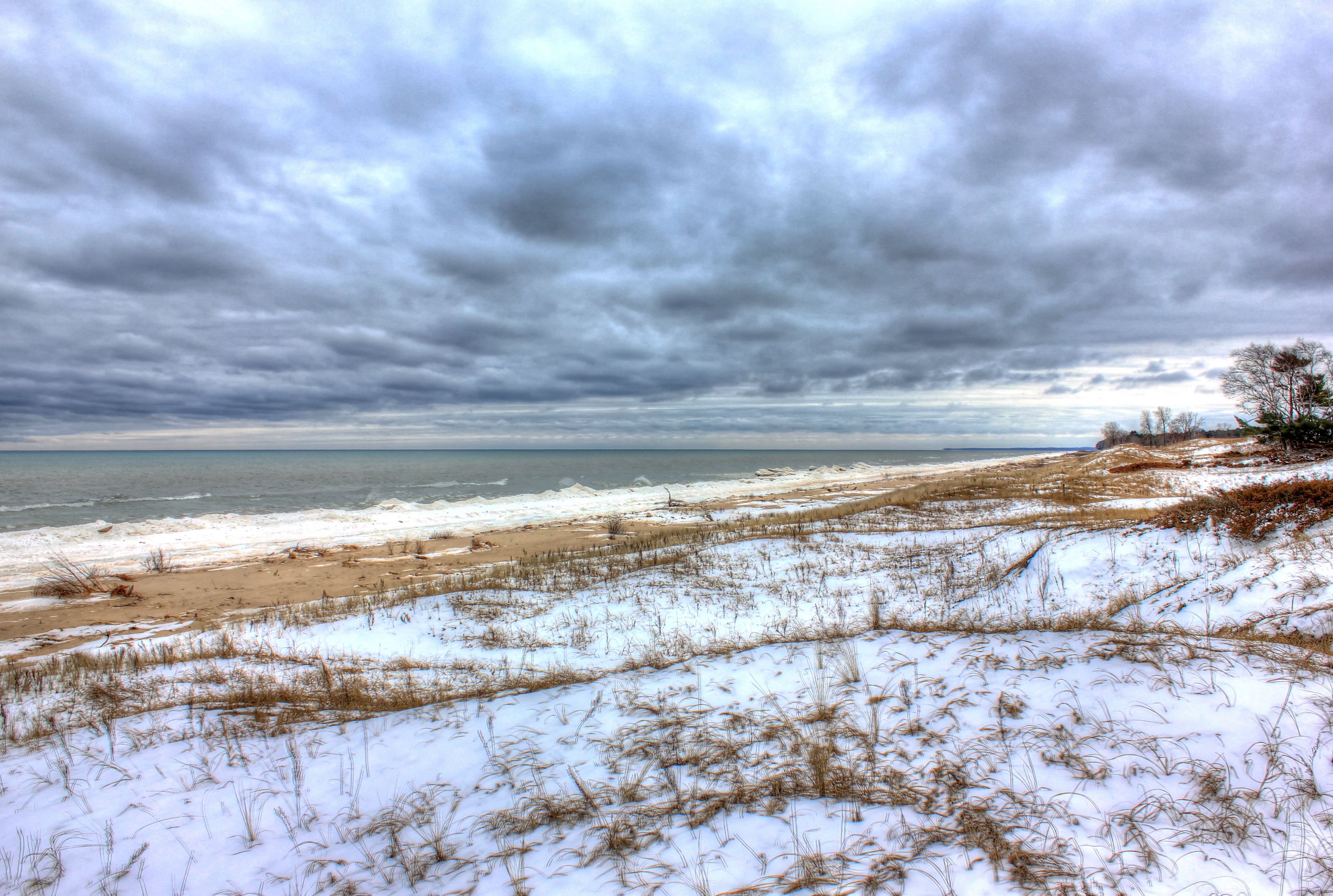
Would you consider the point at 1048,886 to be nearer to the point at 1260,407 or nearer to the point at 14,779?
the point at 14,779

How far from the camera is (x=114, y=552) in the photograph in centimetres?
2056

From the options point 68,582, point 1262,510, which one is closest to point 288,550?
point 68,582

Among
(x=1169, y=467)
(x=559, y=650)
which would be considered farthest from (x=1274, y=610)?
(x=1169, y=467)

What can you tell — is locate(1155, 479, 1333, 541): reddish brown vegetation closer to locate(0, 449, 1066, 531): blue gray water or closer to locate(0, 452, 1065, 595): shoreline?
locate(0, 452, 1065, 595): shoreline

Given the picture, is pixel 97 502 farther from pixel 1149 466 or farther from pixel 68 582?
pixel 1149 466

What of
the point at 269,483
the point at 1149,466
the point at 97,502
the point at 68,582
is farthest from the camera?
the point at 269,483

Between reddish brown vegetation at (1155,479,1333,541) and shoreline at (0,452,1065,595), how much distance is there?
1931 centimetres

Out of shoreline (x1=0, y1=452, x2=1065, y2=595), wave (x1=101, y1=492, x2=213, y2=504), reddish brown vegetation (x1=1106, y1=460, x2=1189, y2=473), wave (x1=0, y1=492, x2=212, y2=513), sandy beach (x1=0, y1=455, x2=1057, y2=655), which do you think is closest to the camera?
sandy beach (x1=0, y1=455, x2=1057, y2=655)

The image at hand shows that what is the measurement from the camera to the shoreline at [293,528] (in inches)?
780

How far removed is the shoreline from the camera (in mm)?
19812

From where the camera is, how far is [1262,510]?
778 cm

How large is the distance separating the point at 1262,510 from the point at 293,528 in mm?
32706

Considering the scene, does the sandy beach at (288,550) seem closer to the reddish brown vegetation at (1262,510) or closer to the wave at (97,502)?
the wave at (97,502)

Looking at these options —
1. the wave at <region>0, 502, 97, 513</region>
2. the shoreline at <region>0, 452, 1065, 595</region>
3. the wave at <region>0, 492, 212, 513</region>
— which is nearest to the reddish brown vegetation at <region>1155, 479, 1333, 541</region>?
the shoreline at <region>0, 452, 1065, 595</region>
